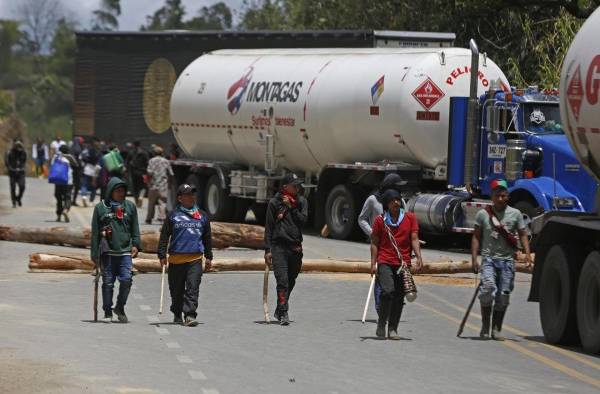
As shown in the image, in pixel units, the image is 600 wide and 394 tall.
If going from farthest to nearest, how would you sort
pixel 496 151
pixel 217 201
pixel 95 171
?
pixel 95 171 → pixel 217 201 → pixel 496 151

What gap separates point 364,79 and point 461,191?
134 inches

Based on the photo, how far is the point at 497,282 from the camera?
1619cm

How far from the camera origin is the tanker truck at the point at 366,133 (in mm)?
25703

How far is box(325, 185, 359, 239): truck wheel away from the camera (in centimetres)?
3017

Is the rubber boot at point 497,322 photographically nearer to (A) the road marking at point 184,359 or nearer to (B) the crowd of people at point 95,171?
(A) the road marking at point 184,359

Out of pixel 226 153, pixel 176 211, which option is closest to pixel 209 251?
pixel 176 211

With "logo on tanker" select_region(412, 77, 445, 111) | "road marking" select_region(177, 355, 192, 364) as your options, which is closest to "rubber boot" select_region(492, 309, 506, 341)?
"road marking" select_region(177, 355, 192, 364)

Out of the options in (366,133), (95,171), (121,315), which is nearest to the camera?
(121,315)

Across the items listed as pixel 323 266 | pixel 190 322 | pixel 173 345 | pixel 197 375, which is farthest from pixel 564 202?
pixel 197 375

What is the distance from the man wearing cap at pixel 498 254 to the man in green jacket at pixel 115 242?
3.55 metres

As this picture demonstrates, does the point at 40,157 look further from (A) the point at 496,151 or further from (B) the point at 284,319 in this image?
(B) the point at 284,319


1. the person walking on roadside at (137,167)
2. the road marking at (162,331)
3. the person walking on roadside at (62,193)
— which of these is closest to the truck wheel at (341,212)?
the person walking on roadside at (62,193)

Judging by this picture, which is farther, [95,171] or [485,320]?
[95,171]

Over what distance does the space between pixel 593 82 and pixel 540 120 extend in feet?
35.6
